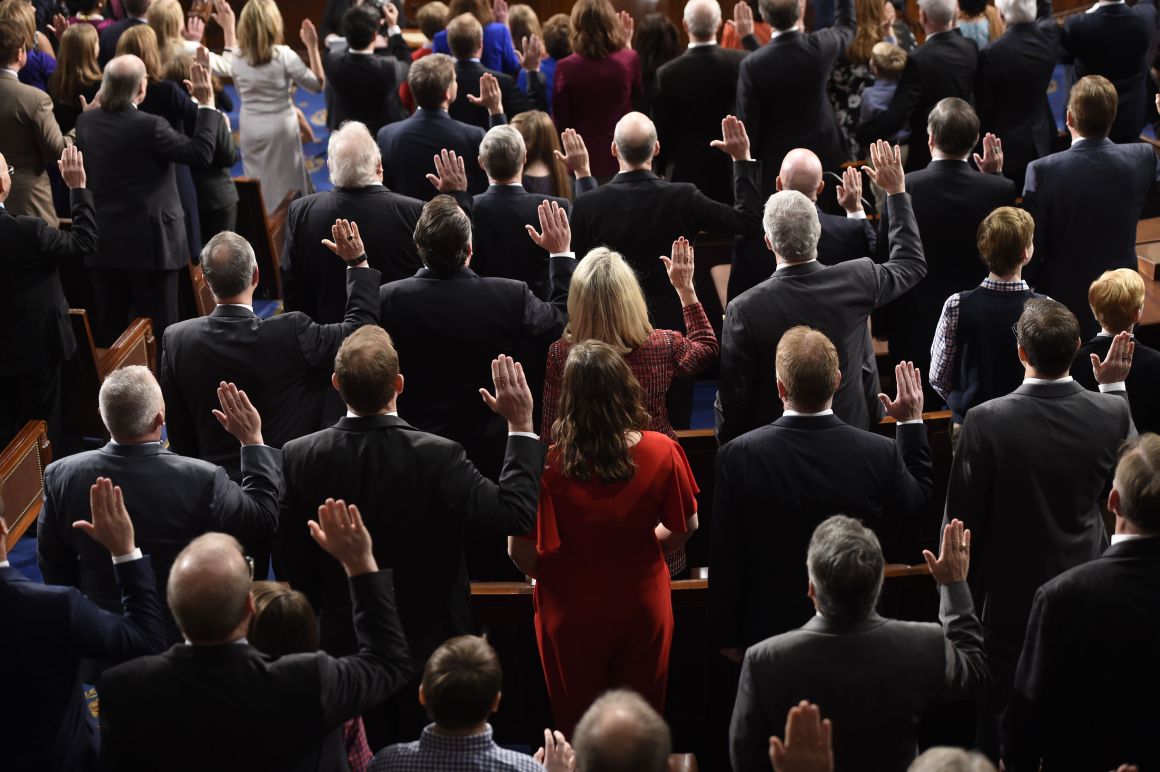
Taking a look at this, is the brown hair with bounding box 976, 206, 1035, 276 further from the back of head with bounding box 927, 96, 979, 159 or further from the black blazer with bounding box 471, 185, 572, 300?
the black blazer with bounding box 471, 185, 572, 300

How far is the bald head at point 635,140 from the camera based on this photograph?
509cm

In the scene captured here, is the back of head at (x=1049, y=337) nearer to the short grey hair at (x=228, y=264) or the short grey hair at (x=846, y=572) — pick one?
the short grey hair at (x=846, y=572)

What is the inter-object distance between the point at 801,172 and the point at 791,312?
732 mm

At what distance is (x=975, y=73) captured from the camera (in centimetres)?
696

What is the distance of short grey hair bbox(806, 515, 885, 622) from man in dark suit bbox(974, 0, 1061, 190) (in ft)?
15.2

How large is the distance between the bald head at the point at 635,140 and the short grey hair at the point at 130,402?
2.20 metres

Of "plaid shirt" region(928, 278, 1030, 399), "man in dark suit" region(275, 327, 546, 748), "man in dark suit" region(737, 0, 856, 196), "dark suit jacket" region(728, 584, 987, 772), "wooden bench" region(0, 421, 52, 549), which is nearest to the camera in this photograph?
"dark suit jacket" region(728, 584, 987, 772)

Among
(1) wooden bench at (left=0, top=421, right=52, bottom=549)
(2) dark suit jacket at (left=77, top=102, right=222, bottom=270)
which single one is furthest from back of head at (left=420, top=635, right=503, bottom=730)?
(2) dark suit jacket at (left=77, top=102, right=222, bottom=270)

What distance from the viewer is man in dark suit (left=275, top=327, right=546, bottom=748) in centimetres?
350

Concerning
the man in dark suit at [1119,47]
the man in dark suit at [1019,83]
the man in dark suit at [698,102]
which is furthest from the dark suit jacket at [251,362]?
the man in dark suit at [1119,47]

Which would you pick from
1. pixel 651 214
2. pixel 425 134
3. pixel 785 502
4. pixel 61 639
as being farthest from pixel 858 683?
pixel 425 134

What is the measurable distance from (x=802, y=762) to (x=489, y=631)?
157cm

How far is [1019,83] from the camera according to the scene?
22.9 feet

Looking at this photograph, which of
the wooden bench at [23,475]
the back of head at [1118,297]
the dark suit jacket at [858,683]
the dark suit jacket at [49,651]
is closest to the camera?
the dark suit jacket at [858,683]
